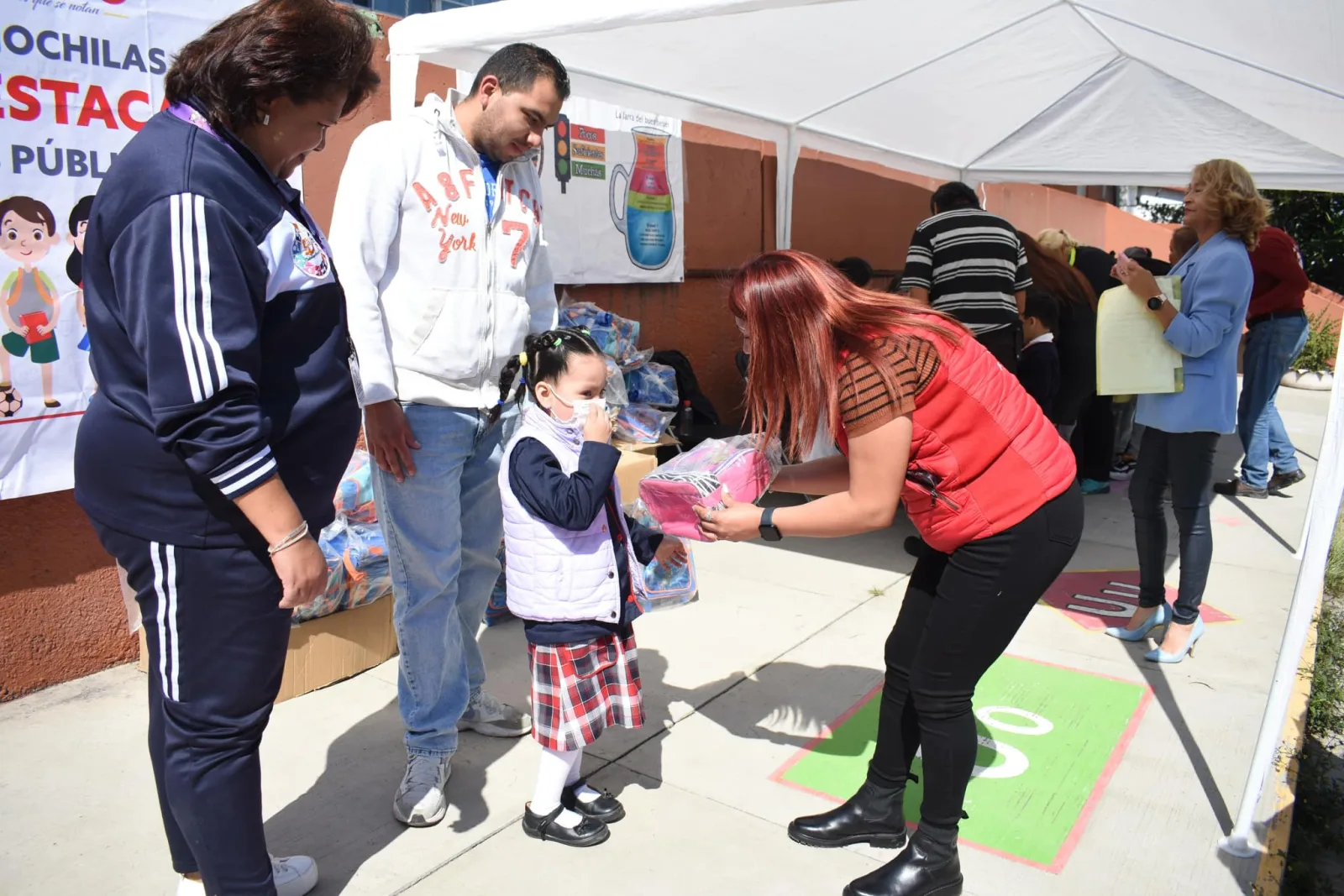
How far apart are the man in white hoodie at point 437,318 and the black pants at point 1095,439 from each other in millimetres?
5563

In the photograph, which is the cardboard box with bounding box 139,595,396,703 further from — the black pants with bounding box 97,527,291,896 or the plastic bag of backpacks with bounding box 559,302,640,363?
the plastic bag of backpacks with bounding box 559,302,640,363

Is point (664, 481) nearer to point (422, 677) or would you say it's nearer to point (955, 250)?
point (422, 677)

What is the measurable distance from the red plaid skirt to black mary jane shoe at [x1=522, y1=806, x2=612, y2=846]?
258 millimetres

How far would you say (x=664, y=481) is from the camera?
2.42 m

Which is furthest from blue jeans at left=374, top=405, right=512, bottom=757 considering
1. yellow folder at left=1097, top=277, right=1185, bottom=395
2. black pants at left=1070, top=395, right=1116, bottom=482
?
black pants at left=1070, top=395, right=1116, bottom=482

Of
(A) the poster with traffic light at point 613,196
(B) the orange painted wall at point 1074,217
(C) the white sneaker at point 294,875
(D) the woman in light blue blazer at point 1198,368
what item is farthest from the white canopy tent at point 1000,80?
(B) the orange painted wall at point 1074,217

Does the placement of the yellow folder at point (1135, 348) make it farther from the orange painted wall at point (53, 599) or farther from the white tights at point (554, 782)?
the orange painted wall at point (53, 599)

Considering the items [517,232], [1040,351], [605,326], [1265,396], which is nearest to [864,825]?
[517,232]

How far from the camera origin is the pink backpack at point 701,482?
94.0 inches

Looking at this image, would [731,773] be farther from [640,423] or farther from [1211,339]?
[640,423]

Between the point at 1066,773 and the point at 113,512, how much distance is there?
2.80m

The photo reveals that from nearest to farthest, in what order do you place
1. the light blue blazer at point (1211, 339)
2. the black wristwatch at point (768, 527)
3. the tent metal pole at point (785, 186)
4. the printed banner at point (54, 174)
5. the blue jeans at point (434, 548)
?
1. the black wristwatch at point (768, 527)
2. the blue jeans at point (434, 548)
3. the printed banner at point (54, 174)
4. the light blue blazer at point (1211, 339)
5. the tent metal pole at point (785, 186)

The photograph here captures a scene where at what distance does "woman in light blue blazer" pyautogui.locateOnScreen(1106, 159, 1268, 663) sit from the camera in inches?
141

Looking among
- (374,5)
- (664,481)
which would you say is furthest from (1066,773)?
(374,5)
